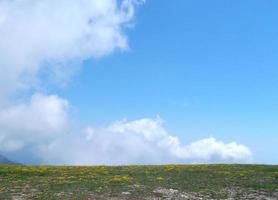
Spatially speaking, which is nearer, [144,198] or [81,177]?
[144,198]

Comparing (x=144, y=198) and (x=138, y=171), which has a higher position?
(x=138, y=171)

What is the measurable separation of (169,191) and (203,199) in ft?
12.4

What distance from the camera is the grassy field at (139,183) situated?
43.7 m

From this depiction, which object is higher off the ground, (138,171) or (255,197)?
(138,171)

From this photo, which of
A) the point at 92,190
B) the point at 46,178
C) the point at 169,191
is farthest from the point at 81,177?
the point at 169,191

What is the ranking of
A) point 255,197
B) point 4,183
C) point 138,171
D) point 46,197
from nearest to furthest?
point 46,197 < point 255,197 < point 4,183 < point 138,171

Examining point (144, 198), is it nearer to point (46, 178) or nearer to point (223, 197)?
point (223, 197)

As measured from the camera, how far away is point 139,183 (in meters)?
48.8

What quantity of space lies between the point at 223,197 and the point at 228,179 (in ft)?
30.4

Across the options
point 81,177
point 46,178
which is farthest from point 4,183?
point 81,177

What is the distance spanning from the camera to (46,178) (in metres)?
52.4

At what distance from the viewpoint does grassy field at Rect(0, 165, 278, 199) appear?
43.7 metres

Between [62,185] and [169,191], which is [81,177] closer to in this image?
[62,185]

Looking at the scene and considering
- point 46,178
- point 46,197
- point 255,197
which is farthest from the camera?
point 46,178
